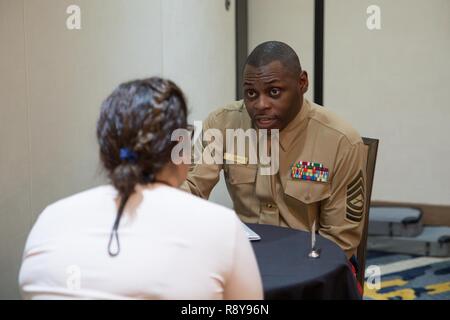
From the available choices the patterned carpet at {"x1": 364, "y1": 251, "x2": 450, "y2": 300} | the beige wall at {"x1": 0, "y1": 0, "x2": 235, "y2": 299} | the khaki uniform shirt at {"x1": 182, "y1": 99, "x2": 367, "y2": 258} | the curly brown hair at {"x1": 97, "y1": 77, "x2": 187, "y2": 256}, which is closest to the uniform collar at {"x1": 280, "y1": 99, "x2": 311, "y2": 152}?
the khaki uniform shirt at {"x1": 182, "y1": 99, "x2": 367, "y2": 258}

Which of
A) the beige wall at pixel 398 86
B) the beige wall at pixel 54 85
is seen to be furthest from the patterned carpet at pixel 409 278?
the beige wall at pixel 54 85

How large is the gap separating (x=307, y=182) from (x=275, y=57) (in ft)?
1.53

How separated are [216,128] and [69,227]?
137 centimetres

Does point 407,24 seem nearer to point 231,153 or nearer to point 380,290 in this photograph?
point 380,290

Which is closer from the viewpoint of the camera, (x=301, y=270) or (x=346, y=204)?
(x=301, y=270)

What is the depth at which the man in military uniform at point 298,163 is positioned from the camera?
2314 mm


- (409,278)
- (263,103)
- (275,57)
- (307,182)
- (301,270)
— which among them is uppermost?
(275,57)

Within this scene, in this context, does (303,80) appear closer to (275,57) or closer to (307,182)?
(275,57)

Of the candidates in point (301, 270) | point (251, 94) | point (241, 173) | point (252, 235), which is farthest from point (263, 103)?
point (301, 270)

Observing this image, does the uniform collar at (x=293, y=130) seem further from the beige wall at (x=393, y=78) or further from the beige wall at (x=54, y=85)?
the beige wall at (x=393, y=78)

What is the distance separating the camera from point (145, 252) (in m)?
1.17
